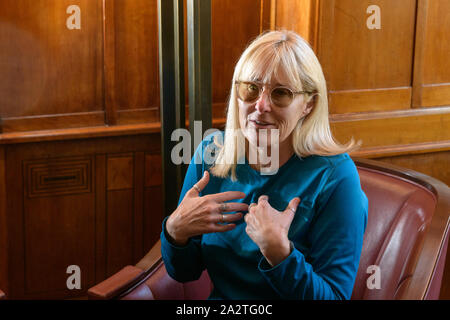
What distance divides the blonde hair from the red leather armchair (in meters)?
0.39

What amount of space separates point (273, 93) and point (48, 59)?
1590mm

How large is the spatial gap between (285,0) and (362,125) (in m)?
0.65

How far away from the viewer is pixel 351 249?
1.44 m

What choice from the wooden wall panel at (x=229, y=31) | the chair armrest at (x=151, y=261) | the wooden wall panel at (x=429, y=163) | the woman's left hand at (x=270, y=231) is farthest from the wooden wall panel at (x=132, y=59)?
the woman's left hand at (x=270, y=231)

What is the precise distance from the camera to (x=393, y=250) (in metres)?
1.86

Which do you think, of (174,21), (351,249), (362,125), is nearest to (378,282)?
(351,249)

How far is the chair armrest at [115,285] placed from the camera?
1805mm

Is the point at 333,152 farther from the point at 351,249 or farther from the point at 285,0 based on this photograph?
the point at 285,0

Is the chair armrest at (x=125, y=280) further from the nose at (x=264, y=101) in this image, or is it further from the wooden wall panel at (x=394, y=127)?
the wooden wall panel at (x=394, y=127)

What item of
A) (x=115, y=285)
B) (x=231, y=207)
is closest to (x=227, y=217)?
(x=231, y=207)

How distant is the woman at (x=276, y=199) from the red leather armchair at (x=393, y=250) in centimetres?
31

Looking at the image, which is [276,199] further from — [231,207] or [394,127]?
[394,127]

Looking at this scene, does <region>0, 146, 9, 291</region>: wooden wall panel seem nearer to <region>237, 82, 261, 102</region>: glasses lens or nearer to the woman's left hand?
<region>237, 82, 261, 102</region>: glasses lens

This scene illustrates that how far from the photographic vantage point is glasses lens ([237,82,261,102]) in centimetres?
148
